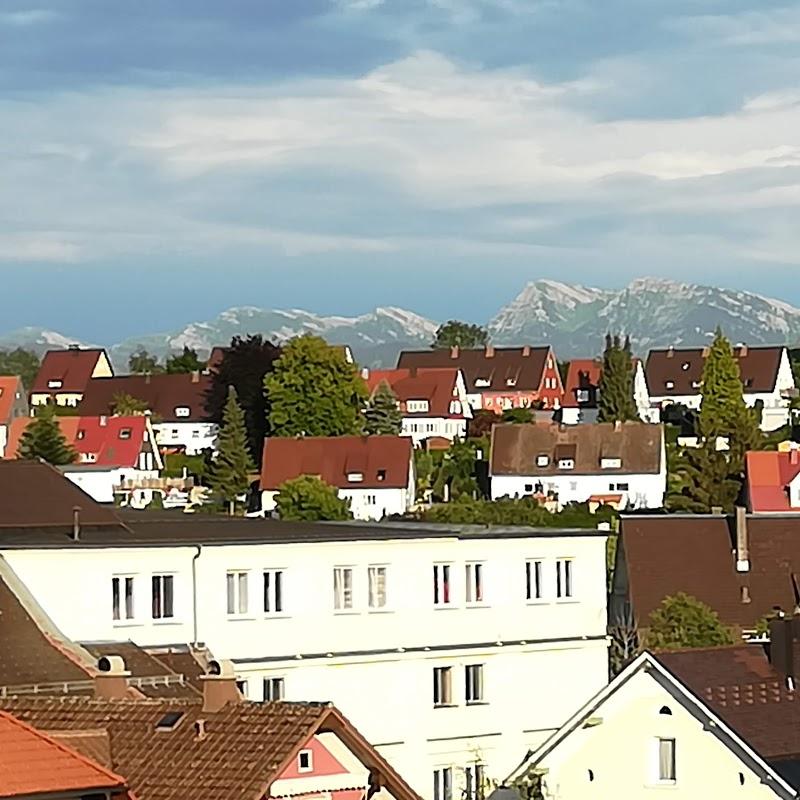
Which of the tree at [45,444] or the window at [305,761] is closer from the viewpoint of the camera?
the window at [305,761]

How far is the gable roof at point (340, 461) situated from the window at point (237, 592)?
71.4 metres

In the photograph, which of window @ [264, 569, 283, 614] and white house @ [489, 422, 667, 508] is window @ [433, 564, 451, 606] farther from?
white house @ [489, 422, 667, 508]

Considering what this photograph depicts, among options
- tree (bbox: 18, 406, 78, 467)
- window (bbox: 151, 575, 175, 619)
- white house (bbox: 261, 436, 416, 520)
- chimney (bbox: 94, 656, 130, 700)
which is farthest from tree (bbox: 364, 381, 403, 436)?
chimney (bbox: 94, 656, 130, 700)

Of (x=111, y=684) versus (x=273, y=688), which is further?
(x=273, y=688)

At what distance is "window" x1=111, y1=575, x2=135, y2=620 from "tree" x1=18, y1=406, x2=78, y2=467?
248 feet

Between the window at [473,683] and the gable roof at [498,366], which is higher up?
the gable roof at [498,366]

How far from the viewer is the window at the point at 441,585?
4450cm

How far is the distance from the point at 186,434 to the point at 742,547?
269ft

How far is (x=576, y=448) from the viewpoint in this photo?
12275cm

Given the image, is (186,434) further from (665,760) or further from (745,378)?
(665,760)

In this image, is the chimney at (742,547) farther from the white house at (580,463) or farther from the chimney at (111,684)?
the chimney at (111,684)

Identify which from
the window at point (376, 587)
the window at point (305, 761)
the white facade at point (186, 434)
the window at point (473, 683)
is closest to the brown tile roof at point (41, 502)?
the window at point (376, 587)

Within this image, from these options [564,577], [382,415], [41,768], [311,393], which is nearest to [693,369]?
[382,415]

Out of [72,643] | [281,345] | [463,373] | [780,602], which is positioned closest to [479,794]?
[72,643]
